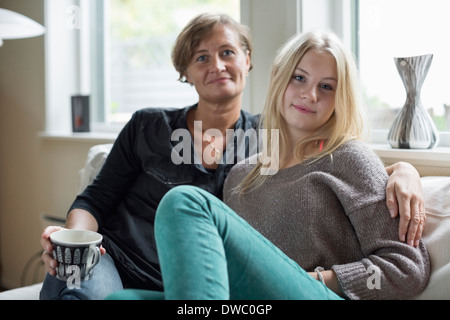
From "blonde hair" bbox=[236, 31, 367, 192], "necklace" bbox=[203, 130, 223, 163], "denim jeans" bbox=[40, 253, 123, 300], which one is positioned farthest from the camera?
"necklace" bbox=[203, 130, 223, 163]

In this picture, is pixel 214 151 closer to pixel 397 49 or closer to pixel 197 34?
pixel 197 34

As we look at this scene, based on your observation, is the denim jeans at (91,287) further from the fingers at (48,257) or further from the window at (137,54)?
the window at (137,54)

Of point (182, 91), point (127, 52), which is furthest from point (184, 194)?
point (127, 52)

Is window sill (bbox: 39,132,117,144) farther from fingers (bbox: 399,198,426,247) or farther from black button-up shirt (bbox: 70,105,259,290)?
fingers (bbox: 399,198,426,247)

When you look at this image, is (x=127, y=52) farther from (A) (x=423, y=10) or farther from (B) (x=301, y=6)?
(A) (x=423, y=10)

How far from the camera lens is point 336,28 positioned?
1.80 meters

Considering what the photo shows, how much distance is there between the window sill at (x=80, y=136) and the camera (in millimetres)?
2303

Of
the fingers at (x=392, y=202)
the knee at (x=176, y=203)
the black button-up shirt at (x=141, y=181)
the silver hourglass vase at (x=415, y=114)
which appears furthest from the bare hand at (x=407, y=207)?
the black button-up shirt at (x=141, y=181)

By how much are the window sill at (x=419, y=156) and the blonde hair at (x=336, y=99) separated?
0.14m

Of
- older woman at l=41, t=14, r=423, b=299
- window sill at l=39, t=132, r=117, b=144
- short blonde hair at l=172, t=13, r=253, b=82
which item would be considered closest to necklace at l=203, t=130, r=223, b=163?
older woman at l=41, t=14, r=423, b=299

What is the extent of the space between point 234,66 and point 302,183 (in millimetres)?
515

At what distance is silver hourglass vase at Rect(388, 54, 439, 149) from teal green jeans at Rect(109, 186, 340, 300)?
2.07 ft

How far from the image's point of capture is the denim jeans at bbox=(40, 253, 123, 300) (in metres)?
1.14

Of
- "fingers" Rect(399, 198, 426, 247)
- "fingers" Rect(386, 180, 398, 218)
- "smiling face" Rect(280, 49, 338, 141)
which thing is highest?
"smiling face" Rect(280, 49, 338, 141)
